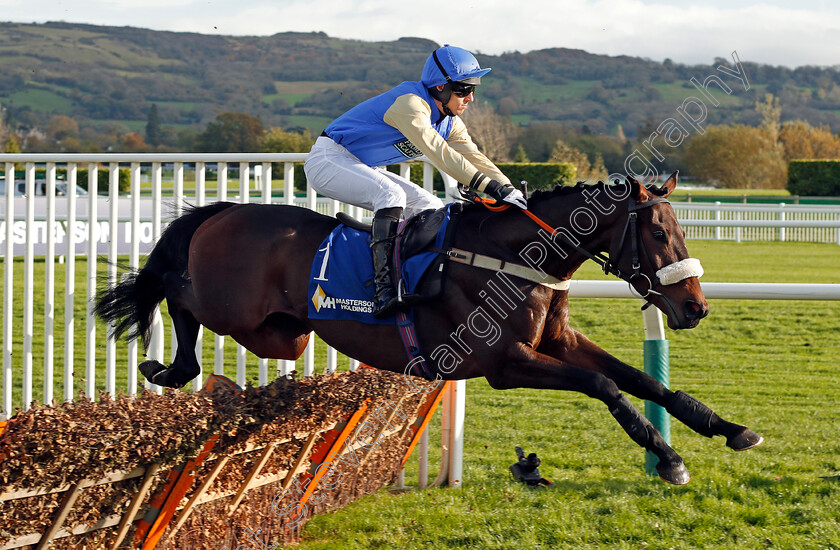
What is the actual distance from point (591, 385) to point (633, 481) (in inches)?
59.7

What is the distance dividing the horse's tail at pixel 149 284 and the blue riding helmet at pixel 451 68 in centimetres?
128

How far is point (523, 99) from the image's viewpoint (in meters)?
96.2

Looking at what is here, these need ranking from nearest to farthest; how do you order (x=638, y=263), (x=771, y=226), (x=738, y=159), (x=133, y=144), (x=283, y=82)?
(x=638, y=263) < (x=771, y=226) < (x=738, y=159) < (x=133, y=144) < (x=283, y=82)

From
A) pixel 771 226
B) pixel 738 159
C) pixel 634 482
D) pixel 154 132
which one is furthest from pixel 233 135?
pixel 634 482

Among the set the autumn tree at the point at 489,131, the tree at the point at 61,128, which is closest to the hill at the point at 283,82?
the tree at the point at 61,128

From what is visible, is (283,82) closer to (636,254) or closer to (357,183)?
(357,183)

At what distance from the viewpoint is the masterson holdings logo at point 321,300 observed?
3666mm

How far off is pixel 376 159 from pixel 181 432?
156 cm

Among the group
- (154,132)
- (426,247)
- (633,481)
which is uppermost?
(426,247)

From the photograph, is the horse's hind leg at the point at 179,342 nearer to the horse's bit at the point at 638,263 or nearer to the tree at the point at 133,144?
the horse's bit at the point at 638,263

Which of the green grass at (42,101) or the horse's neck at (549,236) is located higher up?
the horse's neck at (549,236)

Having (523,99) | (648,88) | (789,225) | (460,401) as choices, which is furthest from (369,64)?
(460,401)

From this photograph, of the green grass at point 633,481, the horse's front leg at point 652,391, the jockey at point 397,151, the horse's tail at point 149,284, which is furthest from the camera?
the horse's tail at point 149,284

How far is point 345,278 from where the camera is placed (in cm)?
364
